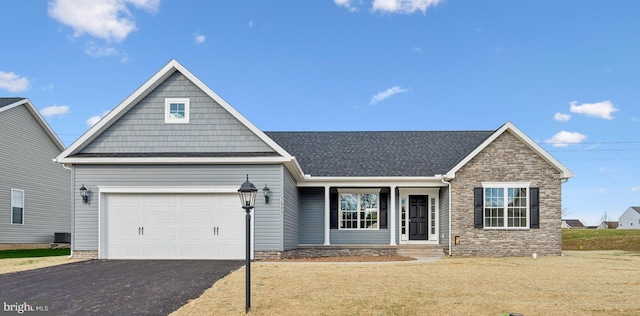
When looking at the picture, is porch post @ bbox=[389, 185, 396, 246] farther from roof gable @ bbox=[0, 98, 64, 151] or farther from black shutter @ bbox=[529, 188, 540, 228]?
roof gable @ bbox=[0, 98, 64, 151]

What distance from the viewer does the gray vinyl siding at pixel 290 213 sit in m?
17.0

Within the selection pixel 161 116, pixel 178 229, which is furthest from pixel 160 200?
pixel 161 116

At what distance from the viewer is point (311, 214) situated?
2091cm

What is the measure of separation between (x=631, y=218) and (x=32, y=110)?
8944 centimetres

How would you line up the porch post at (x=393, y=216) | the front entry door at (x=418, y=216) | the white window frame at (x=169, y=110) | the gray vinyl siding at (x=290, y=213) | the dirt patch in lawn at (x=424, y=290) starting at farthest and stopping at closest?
→ the front entry door at (x=418, y=216) < the porch post at (x=393, y=216) < the gray vinyl siding at (x=290, y=213) < the white window frame at (x=169, y=110) < the dirt patch in lawn at (x=424, y=290)

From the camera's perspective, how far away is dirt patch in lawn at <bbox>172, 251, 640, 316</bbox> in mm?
8469

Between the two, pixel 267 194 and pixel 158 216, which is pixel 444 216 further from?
pixel 158 216

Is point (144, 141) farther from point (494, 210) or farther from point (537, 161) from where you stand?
point (537, 161)

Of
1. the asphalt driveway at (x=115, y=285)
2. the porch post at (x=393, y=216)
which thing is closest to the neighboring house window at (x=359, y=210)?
the porch post at (x=393, y=216)

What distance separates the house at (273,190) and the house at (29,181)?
9.26 meters

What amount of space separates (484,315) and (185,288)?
5577mm

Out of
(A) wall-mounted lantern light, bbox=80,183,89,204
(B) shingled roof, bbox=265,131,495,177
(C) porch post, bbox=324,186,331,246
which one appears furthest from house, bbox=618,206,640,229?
(A) wall-mounted lantern light, bbox=80,183,89,204

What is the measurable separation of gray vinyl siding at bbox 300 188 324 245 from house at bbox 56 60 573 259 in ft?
0.13

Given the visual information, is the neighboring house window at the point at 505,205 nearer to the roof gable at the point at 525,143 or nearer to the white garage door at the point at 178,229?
the roof gable at the point at 525,143
